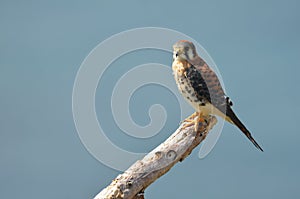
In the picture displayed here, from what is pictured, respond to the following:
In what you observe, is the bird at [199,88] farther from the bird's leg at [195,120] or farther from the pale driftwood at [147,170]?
the pale driftwood at [147,170]

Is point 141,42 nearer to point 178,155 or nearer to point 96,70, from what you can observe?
point 96,70

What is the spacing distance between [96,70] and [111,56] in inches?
6.6

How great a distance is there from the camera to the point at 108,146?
4.02 m

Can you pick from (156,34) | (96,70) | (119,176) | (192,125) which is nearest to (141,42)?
(156,34)

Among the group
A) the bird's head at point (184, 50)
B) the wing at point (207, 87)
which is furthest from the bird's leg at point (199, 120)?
the bird's head at point (184, 50)

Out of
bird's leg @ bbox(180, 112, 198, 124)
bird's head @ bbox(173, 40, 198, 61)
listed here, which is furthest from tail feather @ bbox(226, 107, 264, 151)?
bird's head @ bbox(173, 40, 198, 61)

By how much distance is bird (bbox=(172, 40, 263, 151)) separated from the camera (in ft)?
13.7

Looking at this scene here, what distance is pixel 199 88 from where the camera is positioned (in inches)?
165

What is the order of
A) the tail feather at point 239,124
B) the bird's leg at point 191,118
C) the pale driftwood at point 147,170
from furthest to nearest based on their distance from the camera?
the bird's leg at point 191,118, the tail feather at point 239,124, the pale driftwood at point 147,170

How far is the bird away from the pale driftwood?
0.28m

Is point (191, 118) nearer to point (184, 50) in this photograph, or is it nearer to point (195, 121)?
point (195, 121)

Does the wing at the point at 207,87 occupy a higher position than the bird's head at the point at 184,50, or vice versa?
the bird's head at the point at 184,50

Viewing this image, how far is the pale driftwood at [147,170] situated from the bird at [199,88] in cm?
28

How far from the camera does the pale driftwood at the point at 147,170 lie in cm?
370
